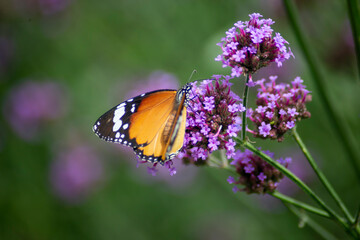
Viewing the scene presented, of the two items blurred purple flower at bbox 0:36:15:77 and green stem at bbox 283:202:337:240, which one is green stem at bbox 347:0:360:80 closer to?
green stem at bbox 283:202:337:240

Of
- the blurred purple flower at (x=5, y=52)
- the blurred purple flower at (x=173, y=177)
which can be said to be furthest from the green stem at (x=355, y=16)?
the blurred purple flower at (x=5, y=52)

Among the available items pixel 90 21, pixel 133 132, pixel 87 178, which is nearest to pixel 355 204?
pixel 133 132

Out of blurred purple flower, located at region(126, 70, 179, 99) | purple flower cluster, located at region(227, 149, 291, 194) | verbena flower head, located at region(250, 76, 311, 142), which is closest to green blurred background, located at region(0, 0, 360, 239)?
blurred purple flower, located at region(126, 70, 179, 99)

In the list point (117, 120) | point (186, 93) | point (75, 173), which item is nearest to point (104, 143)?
point (75, 173)

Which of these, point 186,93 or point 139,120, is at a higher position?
point 186,93

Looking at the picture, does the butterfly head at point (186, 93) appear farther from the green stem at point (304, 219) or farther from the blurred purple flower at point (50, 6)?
the blurred purple flower at point (50, 6)

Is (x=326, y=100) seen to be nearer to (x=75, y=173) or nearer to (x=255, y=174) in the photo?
(x=255, y=174)
